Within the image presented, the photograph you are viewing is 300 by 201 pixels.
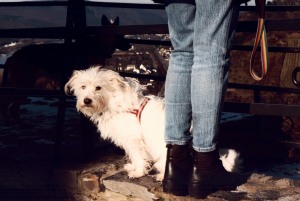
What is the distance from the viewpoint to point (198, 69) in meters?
2.29

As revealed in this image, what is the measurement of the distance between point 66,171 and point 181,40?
1.41m

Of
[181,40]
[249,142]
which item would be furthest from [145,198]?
[249,142]

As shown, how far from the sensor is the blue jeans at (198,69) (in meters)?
2.24

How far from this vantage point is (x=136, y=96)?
127 inches

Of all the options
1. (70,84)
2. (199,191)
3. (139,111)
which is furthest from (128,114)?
(199,191)

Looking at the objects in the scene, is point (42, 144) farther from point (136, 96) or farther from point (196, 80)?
point (196, 80)

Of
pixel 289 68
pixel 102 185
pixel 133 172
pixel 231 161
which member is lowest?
pixel 102 185

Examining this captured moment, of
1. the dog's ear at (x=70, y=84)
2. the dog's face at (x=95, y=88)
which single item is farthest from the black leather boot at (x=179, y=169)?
the dog's ear at (x=70, y=84)

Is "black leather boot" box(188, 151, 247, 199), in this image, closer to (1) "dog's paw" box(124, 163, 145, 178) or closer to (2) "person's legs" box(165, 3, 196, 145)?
(2) "person's legs" box(165, 3, 196, 145)

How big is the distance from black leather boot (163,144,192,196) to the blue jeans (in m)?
0.05

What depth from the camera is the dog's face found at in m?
3.28

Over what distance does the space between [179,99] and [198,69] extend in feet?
0.83

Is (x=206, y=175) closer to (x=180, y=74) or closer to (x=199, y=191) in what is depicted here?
(x=199, y=191)

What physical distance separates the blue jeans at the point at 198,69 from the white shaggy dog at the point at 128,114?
1.53 feet
